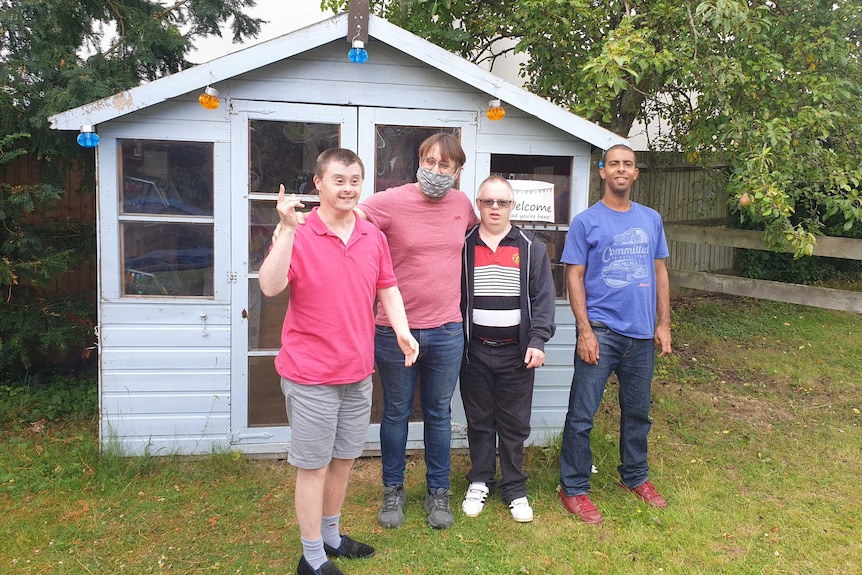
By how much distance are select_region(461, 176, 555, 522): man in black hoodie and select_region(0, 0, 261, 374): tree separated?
3.00m

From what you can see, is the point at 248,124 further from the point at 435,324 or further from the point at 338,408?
the point at 338,408

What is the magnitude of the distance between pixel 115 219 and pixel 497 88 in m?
2.37

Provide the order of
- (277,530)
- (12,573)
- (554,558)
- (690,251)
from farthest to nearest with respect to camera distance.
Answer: (690,251), (277,530), (554,558), (12,573)

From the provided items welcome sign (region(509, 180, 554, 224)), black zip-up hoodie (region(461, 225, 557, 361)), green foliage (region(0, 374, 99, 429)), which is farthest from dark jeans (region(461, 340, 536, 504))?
→ green foliage (region(0, 374, 99, 429))

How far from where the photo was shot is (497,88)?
4.21 metres

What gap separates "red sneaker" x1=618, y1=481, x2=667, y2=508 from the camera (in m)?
3.94

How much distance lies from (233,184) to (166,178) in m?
0.39

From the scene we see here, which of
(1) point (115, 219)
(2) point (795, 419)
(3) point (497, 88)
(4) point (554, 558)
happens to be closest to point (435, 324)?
(4) point (554, 558)

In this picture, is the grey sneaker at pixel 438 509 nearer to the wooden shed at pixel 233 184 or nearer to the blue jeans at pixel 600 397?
the blue jeans at pixel 600 397

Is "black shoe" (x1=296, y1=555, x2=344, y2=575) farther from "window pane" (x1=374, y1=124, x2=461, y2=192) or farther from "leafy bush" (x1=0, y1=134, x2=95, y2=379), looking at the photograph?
"leafy bush" (x1=0, y1=134, x2=95, y2=379)

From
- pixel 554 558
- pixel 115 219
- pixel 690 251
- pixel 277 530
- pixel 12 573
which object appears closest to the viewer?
pixel 12 573

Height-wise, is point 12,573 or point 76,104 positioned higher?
point 76,104

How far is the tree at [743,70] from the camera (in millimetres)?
4824

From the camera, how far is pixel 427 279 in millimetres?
3451
